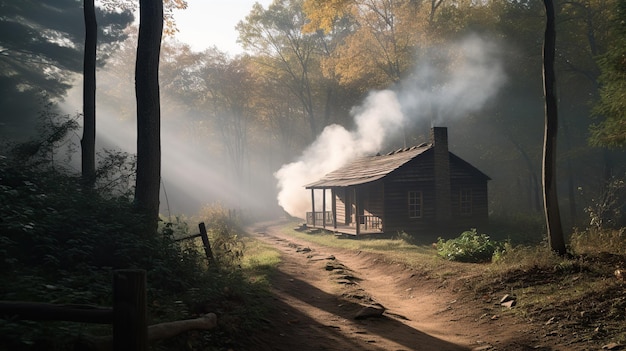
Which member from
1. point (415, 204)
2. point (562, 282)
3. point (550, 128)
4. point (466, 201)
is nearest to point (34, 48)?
point (415, 204)

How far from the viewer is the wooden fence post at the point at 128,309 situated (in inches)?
123

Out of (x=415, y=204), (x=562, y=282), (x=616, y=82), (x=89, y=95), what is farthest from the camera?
(x=415, y=204)

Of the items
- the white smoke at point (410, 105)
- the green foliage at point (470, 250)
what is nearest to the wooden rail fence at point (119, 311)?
the green foliage at point (470, 250)

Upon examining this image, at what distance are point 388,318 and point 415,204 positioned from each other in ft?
54.2

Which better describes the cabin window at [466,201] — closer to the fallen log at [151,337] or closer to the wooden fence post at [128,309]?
the fallen log at [151,337]

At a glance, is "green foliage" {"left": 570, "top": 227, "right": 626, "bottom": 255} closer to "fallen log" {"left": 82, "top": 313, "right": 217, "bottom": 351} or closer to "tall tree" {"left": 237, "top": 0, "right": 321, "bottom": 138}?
"fallen log" {"left": 82, "top": 313, "right": 217, "bottom": 351}

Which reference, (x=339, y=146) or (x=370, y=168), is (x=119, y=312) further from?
(x=339, y=146)

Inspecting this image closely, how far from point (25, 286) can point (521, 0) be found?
1512 inches

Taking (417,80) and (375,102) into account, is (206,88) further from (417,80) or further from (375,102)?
(417,80)

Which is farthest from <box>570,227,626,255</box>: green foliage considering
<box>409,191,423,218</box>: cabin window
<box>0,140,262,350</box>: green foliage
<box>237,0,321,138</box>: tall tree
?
<box>237,0,321,138</box>: tall tree

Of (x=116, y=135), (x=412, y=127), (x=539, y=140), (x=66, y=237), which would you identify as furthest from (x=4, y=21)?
(x=539, y=140)

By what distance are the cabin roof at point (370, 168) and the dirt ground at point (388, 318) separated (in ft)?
35.8

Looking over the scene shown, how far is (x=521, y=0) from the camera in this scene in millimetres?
34406

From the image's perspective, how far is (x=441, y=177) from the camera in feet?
81.0
